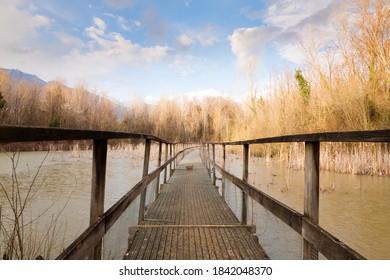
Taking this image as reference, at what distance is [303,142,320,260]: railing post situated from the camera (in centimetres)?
156

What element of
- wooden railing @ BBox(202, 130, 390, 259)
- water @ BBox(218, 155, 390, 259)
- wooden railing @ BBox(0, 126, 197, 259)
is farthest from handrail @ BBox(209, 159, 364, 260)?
water @ BBox(218, 155, 390, 259)

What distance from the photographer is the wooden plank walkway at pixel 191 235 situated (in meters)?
2.50

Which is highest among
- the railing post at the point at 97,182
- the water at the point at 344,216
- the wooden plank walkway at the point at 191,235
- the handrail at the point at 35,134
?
the handrail at the point at 35,134

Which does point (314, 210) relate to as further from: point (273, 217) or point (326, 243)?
point (273, 217)

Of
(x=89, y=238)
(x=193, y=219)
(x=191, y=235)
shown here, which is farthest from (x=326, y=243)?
(x=193, y=219)

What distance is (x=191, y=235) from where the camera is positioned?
3.00m

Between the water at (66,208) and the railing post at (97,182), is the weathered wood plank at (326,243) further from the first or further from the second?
the water at (66,208)

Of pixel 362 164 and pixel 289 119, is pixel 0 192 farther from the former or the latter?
pixel 289 119

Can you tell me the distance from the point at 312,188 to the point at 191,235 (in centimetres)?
177

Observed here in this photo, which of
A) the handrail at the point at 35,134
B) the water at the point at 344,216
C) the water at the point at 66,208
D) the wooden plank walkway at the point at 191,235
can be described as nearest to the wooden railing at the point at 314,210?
the wooden plank walkway at the point at 191,235

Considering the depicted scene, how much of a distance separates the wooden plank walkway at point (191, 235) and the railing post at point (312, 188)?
0.92m

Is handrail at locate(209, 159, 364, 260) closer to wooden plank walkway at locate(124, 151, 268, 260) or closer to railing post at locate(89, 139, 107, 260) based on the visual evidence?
wooden plank walkway at locate(124, 151, 268, 260)
